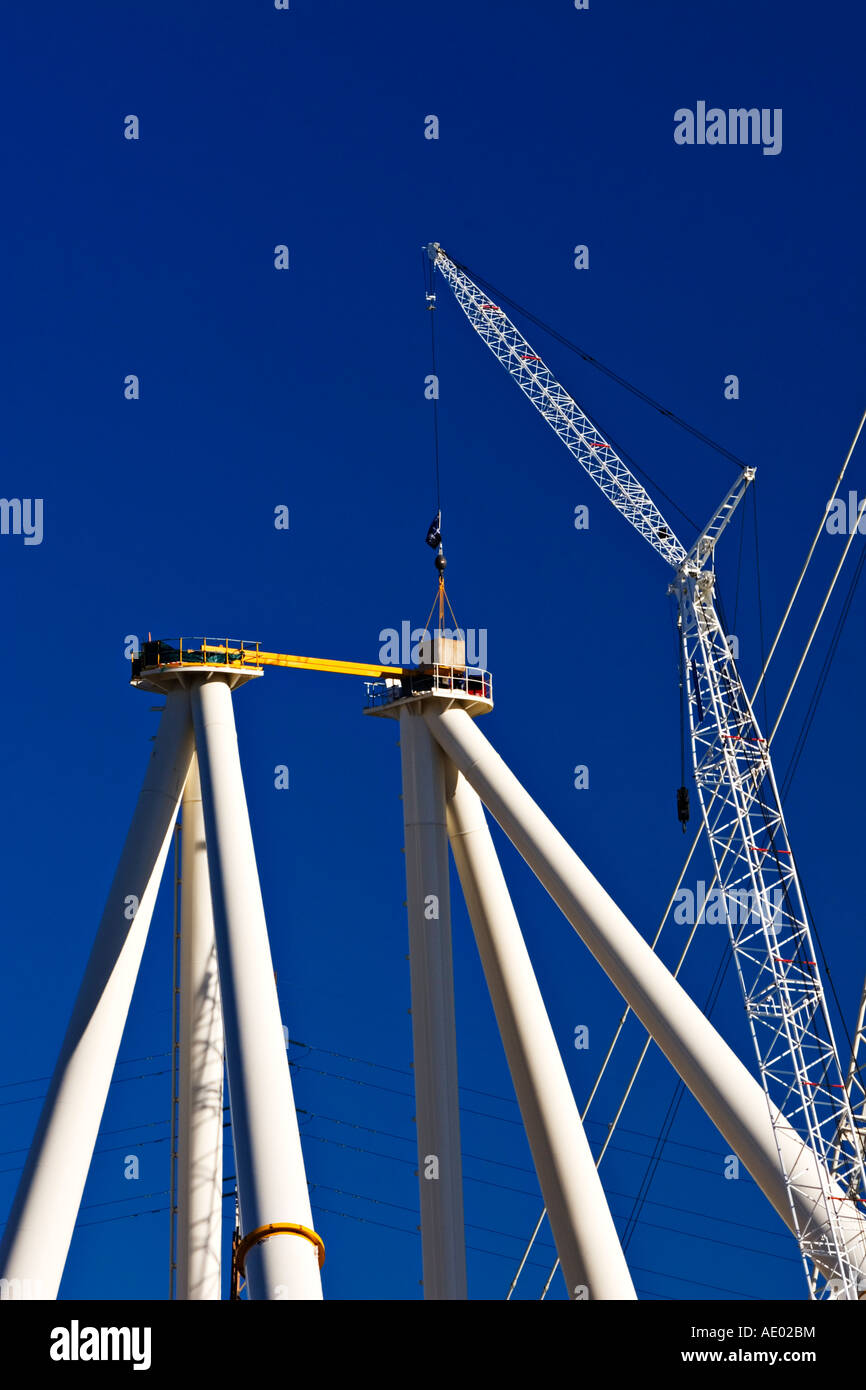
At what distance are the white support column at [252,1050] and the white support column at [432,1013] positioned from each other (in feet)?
25.6

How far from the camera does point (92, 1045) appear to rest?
55.4 metres

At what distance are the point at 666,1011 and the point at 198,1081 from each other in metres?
15.5

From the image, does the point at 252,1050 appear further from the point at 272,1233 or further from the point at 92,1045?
the point at 92,1045

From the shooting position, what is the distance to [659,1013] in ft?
184

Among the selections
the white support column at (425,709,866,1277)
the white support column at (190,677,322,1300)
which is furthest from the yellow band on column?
the white support column at (425,709,866,1277)

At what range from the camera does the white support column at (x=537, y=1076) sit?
5403 centimetres

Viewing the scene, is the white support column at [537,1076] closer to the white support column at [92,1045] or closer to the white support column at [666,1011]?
the white support column at [666,1011]

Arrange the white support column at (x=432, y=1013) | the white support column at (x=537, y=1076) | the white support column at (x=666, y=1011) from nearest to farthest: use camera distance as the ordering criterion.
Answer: the white support column at (x=666, y=1011), the white support column at (x=537, y=1076), the white support column at (x=432, y=1013)

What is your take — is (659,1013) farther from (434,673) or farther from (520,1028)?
(434,673)

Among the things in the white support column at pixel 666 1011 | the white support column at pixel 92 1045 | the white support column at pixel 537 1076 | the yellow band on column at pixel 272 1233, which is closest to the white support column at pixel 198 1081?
the white support column at pixel 92 1045

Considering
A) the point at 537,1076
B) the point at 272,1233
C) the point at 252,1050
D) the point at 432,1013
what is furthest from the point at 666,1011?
the point at 272,1233

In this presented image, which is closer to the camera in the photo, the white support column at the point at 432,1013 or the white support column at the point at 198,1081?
the white support column at the point at 432,1013

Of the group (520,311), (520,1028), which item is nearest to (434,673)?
(520,1028)
